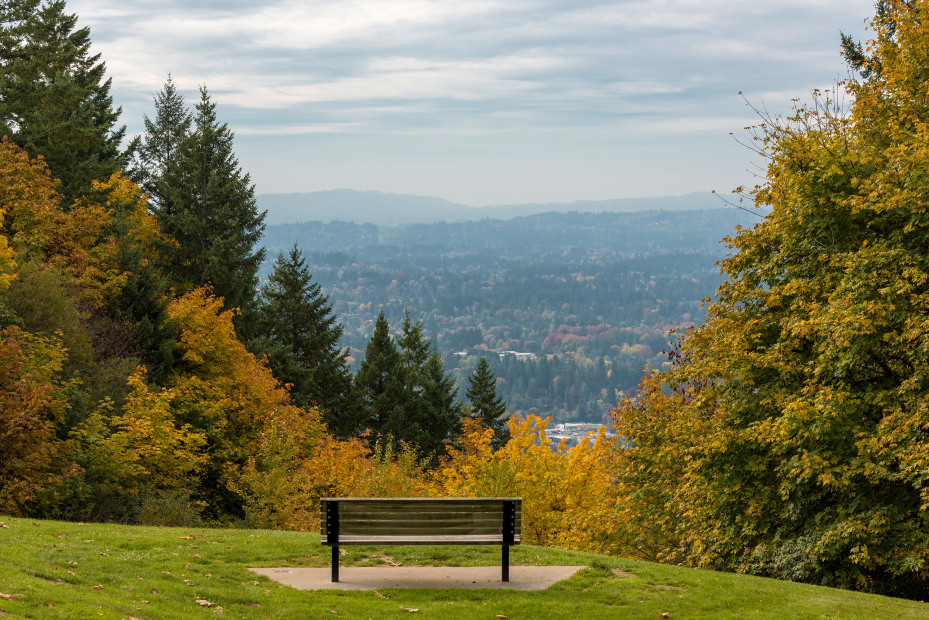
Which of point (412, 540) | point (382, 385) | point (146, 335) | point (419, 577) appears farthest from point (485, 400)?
point (412, 540)

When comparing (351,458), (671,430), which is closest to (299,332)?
(351,458)

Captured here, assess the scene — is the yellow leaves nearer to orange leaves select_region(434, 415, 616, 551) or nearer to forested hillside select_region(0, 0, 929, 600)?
forested hillside select_region(0, 0, 929, 600)

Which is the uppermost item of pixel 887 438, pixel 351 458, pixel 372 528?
pixel 887 438

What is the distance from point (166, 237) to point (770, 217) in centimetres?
4163

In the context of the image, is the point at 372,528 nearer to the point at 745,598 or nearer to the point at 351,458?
the point at 745,598

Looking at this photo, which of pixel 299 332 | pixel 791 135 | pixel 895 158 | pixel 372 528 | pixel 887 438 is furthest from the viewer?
pixel 299 332

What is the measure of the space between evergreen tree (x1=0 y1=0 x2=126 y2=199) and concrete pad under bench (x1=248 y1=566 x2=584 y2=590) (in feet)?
121

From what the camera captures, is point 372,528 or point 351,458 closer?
point 372,528

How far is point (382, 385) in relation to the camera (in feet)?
218

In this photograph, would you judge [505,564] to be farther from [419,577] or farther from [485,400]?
[485,400]

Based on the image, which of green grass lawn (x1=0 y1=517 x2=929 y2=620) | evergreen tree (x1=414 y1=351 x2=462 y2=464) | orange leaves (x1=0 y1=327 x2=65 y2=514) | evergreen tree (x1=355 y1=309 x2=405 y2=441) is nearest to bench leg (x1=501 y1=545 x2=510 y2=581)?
green grass lawn (x1=0 y1=517 x2=929 y2=620)

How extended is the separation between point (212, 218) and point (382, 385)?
68.2 feet

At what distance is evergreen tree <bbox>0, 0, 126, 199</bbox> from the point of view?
41.6 metres

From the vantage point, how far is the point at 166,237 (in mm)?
49875
